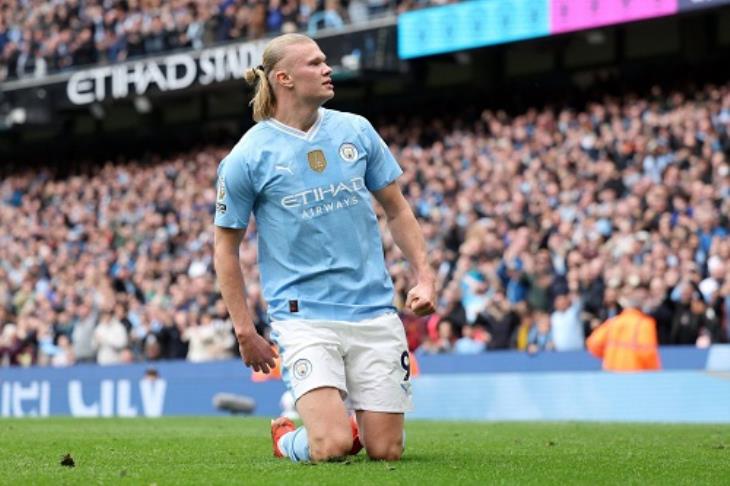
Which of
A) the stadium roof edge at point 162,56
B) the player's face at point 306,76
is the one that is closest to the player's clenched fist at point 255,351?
the player's face at point 306,76

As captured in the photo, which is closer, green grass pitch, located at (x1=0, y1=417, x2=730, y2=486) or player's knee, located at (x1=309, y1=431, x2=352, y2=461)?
green grass pitch, located at (x1=0, y1=417, x2=730, y2=486)

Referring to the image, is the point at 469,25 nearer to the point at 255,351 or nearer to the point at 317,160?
the point at 317,160

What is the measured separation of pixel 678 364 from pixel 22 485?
38.4 ft

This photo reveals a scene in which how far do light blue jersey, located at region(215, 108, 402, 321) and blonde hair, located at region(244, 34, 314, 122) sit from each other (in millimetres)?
89

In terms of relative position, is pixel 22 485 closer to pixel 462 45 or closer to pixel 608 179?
pixel 608 179

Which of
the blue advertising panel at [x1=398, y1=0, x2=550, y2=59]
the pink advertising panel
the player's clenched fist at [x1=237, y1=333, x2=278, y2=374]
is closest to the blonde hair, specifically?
the player's clenched fist at [x1=237, y1=333, x2=278, y2=374]

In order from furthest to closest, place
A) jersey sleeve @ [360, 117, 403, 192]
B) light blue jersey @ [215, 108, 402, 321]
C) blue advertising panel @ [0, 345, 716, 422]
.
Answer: blue advertising panel @ [0, 345, 716, 422]
jersey sleeve @ [360, 117, 403, 192]
light blue jersey @ [215, 108, 402, 321]

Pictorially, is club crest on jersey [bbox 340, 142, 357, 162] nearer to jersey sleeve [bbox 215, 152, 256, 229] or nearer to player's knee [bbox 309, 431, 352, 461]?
jersey sleeve [bbox 215, 152, 256, 229]

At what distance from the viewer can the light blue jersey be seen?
823cm

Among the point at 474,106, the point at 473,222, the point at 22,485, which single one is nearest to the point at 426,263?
the point at 22,485

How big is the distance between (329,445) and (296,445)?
390 millimetres

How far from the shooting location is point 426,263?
27.4 feet

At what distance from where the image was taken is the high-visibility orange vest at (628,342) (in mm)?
16938

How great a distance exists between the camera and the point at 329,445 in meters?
8.02
